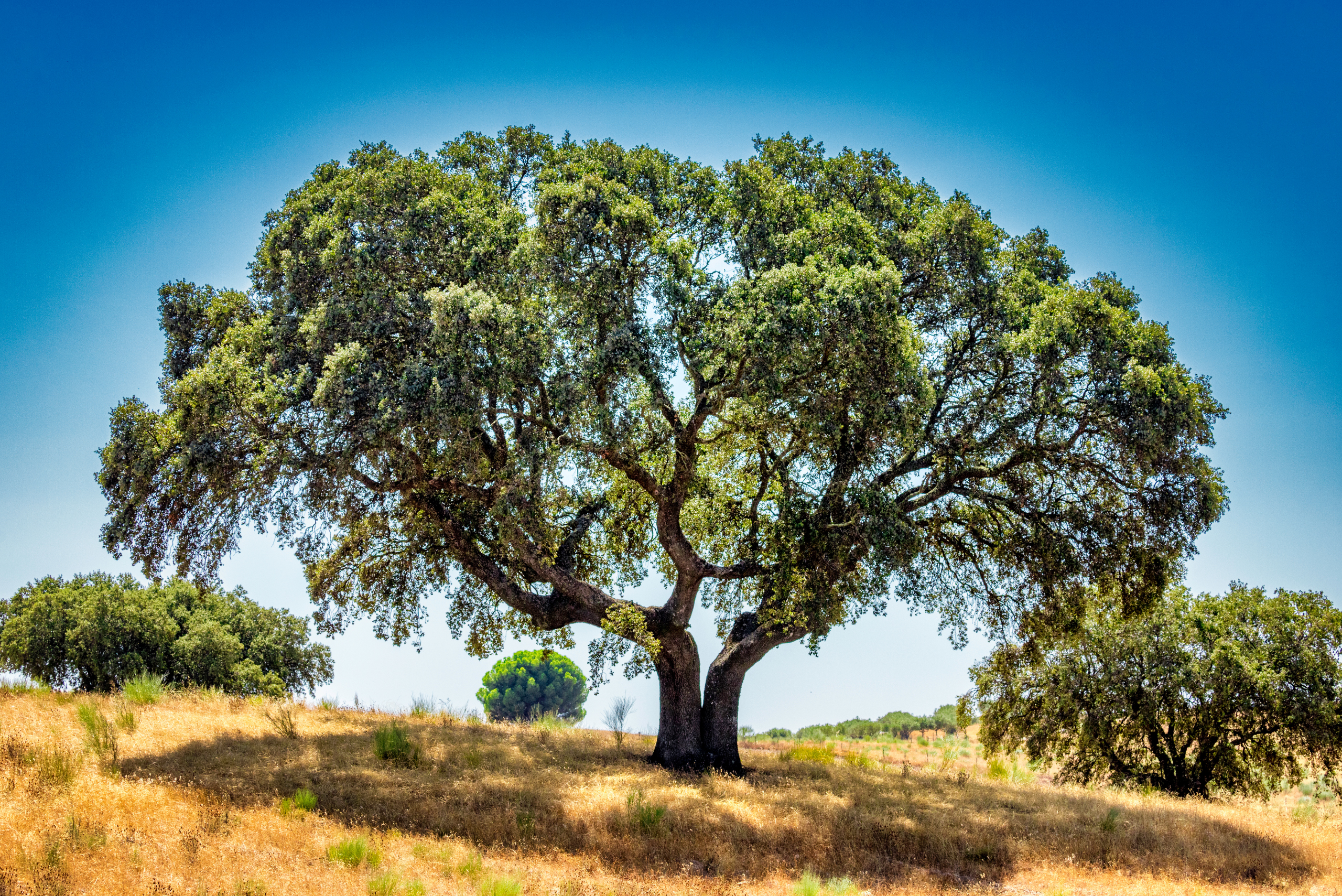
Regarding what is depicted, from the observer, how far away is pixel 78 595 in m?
35.4

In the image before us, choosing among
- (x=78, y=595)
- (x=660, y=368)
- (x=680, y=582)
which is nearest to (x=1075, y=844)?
(x=680, y=582)

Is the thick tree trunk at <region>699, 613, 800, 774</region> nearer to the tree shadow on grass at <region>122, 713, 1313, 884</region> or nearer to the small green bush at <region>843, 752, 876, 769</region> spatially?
the tree shadow on grass at <region>122, 713, 1313, 884</region>

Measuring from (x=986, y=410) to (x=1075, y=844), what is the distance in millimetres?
7972

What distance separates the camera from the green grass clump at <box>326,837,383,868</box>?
1091 centimetres

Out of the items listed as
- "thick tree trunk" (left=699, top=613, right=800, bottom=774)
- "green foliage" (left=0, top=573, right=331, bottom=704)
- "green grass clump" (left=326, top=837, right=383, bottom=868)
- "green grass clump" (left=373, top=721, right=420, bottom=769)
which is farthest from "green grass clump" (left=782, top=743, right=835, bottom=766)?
"green foliage" (left=0, top=573, right=331, bottom=704)

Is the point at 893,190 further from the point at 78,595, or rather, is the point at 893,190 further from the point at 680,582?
the point at 78,595

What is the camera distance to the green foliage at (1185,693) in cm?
2078

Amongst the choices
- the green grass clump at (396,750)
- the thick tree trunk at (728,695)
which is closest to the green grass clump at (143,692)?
the green grass clump at (396,750)

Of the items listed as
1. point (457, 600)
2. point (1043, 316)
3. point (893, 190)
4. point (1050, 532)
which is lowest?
point (457, 600)

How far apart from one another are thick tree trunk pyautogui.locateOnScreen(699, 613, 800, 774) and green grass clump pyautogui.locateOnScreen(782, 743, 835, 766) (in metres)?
3.34

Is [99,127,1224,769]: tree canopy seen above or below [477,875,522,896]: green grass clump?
above

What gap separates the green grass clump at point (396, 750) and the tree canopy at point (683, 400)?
11.5 feet

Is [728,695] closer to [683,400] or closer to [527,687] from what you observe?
[683,400]

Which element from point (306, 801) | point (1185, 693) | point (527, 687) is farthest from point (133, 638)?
point (1185, 693)
